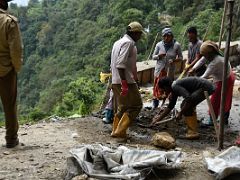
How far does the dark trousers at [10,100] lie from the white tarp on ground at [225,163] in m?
2.44

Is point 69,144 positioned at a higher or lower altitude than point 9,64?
lower

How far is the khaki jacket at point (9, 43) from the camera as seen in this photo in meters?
4.83

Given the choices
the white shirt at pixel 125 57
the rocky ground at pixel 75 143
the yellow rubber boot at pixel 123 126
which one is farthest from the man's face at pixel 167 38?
the yellow rubber boot at pixel 123 126

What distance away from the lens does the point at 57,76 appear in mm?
40312

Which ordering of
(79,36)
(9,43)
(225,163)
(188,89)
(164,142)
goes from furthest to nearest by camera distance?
(79,36), (188,89), (164,142), (9,43), (225,163)

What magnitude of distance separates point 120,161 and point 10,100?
1826mm

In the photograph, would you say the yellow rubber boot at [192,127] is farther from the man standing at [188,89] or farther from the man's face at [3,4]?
the man's face at [3,4]

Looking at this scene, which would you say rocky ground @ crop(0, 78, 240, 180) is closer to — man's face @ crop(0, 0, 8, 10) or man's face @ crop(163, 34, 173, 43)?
man's face @ crop(163, 34, 173, 43)

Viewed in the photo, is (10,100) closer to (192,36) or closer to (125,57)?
(125,57)

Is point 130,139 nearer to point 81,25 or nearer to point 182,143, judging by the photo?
point 182,143

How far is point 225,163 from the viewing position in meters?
3.98

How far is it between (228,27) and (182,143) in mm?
1866

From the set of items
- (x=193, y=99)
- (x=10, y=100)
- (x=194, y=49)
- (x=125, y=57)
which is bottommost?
(x=193, y=99)

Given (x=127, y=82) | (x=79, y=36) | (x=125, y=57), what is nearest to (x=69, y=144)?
(x=127, y=82)
